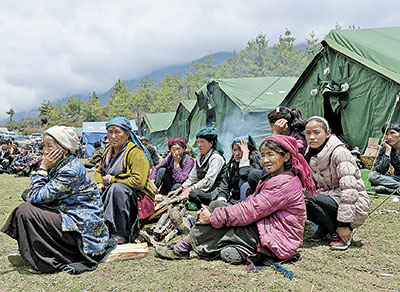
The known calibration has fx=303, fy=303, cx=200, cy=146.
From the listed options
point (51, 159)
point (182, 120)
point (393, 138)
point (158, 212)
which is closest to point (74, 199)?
point (51, 159)

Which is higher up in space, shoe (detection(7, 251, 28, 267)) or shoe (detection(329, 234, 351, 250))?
shoe (detection(7, 251, 28, 267))

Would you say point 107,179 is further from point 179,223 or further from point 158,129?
point 158,129

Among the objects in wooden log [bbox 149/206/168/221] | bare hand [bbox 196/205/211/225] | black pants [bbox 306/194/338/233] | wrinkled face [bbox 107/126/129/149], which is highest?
wrinkled face [bbox 107/126/129/149]

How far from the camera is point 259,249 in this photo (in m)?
2.47

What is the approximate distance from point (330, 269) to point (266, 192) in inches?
33.4

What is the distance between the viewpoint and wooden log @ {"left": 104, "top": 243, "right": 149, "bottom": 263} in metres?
2.86

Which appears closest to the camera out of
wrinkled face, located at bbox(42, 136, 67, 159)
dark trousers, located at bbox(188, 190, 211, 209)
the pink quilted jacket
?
the pink quilted jacket

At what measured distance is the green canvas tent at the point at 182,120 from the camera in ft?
53.8

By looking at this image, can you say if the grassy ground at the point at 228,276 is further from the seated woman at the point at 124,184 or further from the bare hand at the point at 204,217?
the seated woman at the point at 124,184

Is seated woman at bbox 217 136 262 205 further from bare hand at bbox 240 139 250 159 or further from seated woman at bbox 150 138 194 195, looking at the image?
seated woman at bbox 150 138 194 195

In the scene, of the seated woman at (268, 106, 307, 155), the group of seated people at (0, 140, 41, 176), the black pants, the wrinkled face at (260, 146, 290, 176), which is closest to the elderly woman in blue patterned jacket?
the wrinkled face at (260, 146, 290, 176)

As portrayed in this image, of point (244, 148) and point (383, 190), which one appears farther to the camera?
point (383, 190)

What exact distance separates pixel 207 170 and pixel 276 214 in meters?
2.21

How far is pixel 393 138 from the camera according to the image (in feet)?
16.4
